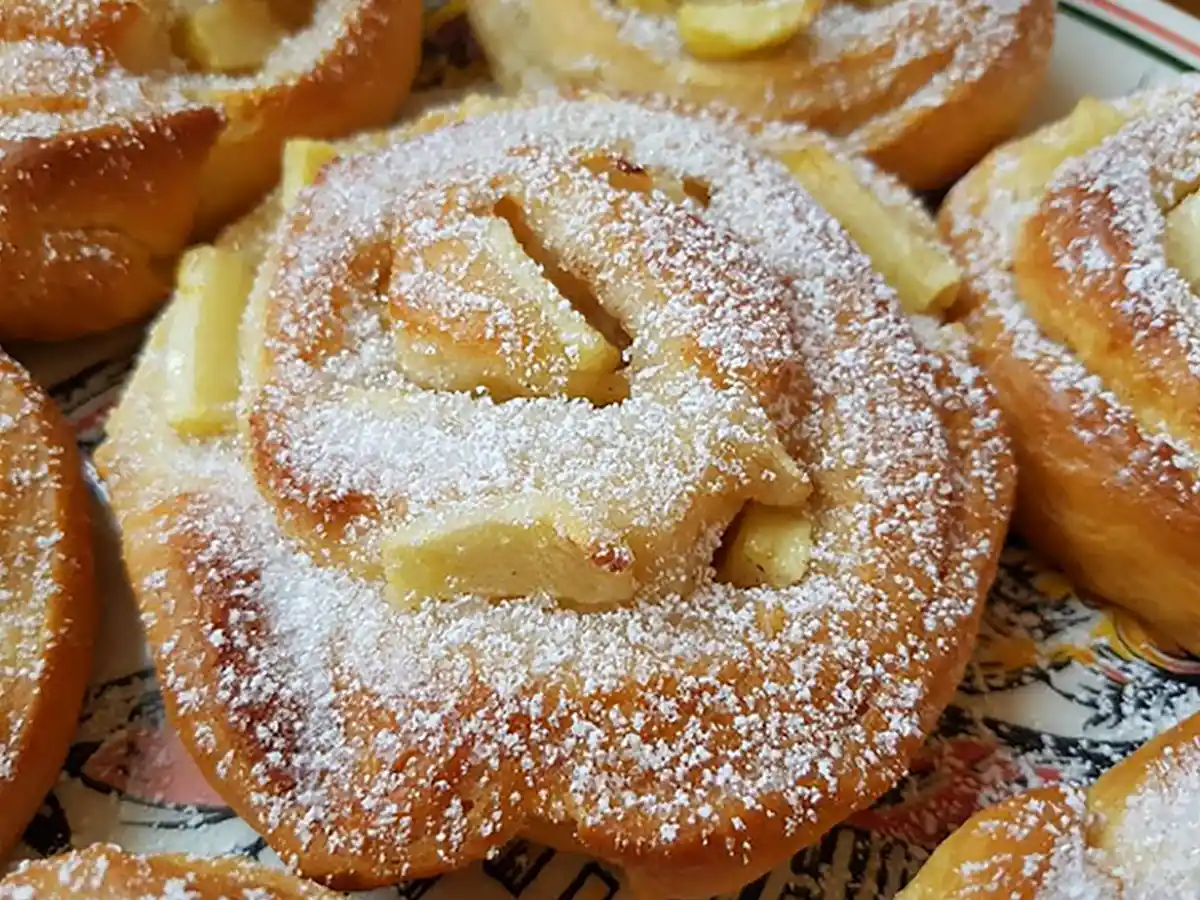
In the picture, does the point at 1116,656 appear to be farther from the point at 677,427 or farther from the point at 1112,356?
the point at 677,427

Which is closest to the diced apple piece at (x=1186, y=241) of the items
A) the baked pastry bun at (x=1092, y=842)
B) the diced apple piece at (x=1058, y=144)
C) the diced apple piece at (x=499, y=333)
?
the diced apple piece at (x=1058, y=144)

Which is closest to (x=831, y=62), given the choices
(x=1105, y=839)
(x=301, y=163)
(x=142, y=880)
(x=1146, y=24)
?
(x=1146, y=24)

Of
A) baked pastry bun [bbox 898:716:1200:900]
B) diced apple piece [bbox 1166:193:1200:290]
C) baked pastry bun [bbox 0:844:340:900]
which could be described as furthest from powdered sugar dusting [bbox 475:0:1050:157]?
baked pastry bun [bbox 0:844:340:900]

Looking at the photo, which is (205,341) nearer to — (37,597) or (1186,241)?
(37,597)

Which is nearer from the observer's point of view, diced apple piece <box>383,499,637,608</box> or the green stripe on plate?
diced apple piece <box>383,499,637,608</box>

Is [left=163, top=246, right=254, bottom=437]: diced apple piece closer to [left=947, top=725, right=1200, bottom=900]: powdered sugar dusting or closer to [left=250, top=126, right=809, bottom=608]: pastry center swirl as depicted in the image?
[left=250, top=126, right=809, bottom=608]: pastry center swirl

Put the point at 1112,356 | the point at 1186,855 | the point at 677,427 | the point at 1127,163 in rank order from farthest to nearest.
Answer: the point at 1127,163 < the point at 1112,356 < the point at 677,427 < the point at 1186,855

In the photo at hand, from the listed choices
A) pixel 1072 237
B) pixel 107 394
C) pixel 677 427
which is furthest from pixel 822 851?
pixel 107 394
